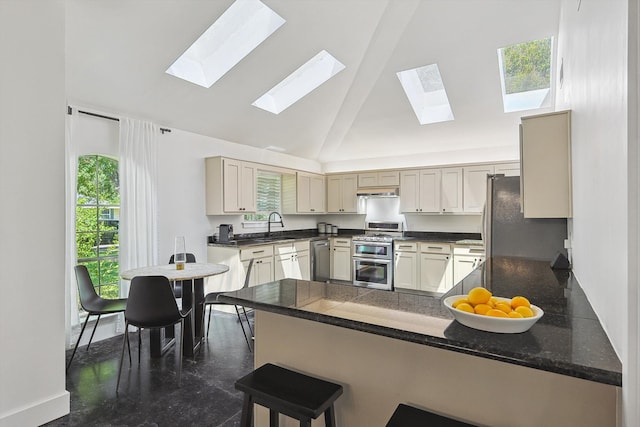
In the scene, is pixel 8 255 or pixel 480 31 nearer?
pixel 8 255

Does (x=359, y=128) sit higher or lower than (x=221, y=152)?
higher

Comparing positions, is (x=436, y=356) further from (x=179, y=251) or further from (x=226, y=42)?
(x=226, y=42)

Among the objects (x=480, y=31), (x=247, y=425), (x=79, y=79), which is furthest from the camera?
(x=480, y=31)

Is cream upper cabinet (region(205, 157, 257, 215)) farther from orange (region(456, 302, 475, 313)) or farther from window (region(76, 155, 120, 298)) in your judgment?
orange (region(456, 302, 475, 313))

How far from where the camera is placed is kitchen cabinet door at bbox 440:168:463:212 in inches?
219

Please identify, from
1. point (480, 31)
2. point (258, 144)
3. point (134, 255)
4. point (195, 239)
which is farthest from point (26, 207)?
point (480, 31)

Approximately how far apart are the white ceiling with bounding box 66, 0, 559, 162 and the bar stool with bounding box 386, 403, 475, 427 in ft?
11.0

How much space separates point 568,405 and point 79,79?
4.14 meters

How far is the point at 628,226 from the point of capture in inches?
29.8

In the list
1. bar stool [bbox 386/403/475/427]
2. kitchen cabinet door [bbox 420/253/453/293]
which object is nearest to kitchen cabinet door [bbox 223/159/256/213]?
kitchen cabinet door [bbox 420/253/453/293]

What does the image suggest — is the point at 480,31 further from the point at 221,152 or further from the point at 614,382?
the point at 614,382

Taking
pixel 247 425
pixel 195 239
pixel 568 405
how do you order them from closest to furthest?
pixel 568 405, pixel 247 425, pixel 195 239

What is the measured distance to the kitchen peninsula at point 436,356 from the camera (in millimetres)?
969

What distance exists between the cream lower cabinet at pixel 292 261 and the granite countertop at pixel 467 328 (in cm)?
341
